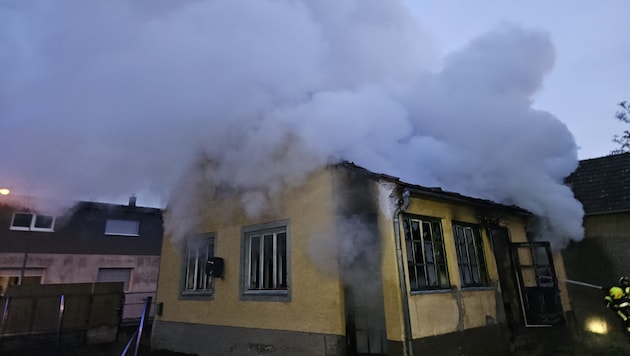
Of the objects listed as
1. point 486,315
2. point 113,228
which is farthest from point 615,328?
point 113,228

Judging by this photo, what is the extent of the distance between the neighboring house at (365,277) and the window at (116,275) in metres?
10.1

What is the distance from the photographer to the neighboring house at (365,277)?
601 cm

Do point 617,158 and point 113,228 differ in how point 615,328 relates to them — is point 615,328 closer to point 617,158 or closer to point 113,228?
point 617,158

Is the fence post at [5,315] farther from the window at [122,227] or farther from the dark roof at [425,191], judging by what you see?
the dark roof at [425,191]

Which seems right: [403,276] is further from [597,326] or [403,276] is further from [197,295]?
[597,326]

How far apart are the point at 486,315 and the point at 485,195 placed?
122 inches

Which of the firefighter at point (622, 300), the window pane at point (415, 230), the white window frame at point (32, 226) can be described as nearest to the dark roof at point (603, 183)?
the firefighter at point (622, 300)

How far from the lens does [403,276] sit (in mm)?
5734

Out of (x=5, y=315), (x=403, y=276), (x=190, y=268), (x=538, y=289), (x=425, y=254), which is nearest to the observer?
(x=403, y=276)

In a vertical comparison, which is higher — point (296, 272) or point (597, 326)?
point (296, 272)

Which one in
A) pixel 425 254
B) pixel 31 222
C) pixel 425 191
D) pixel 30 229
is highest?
pixel 31 222

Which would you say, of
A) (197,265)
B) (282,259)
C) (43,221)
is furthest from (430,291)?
(43,221)

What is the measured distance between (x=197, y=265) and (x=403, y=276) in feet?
18.9

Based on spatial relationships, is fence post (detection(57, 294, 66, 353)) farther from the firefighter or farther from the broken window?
the firefighter
